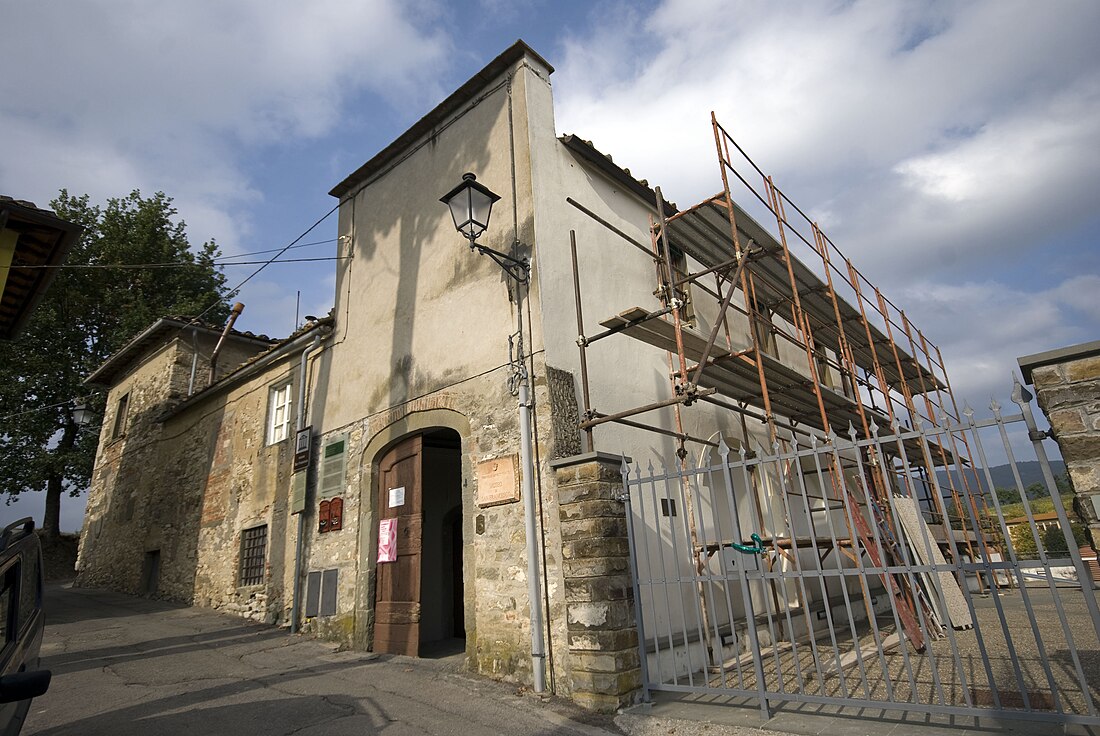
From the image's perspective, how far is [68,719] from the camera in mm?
4832

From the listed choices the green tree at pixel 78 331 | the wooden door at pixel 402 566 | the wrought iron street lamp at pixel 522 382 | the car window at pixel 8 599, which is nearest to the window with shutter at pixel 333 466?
the wooden door at pixel 402 566

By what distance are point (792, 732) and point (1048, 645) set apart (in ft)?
13.4

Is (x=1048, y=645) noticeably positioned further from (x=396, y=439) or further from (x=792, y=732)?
(x=396, y=439)

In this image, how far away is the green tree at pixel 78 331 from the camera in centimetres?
1859

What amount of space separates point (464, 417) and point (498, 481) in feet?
3.22

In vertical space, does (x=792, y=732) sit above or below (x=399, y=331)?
below

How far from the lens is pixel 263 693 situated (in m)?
5.55

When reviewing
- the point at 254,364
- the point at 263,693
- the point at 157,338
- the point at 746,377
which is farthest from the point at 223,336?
the point at 746,377

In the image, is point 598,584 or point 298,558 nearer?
point 598,584

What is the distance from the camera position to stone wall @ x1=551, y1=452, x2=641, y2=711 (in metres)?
4.95

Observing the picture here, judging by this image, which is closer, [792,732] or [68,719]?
[792,732]

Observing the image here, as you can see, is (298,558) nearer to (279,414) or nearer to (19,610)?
(279,414)

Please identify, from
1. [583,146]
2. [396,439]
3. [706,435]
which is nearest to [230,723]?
[396,439]

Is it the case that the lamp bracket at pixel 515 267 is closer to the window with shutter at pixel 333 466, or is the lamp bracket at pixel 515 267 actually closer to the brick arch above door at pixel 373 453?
the brick arch above door at pixel 373 453
